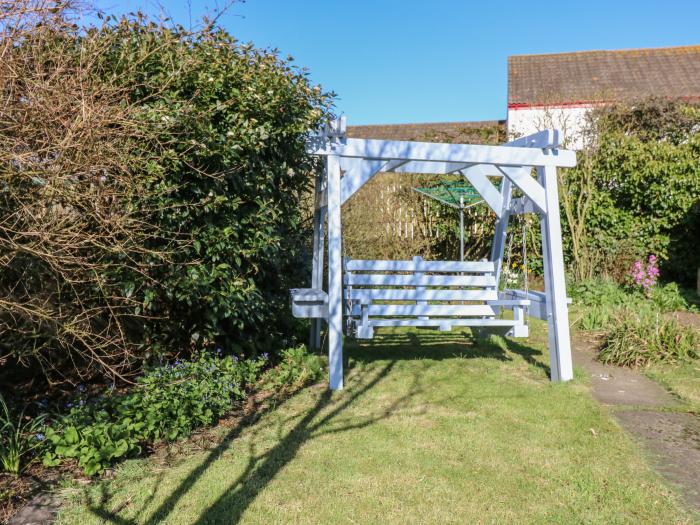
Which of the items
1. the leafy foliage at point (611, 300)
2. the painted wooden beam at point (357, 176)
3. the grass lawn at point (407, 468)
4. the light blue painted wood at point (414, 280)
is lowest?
the grass lawn at point (407, 468)

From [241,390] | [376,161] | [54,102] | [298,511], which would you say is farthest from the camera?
[376,161]

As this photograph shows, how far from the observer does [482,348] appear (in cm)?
715

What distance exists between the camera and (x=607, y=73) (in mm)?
17812

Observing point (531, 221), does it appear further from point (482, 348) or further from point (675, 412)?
point (675, 412)

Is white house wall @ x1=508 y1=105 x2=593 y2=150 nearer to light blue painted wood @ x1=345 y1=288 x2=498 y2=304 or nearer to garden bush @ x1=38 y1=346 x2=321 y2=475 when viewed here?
light blue painted wood @ x1=345 y1=288 x2=498 y2=304

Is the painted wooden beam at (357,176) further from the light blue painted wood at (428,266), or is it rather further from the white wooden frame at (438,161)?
the light blue painted wood at (428,266)

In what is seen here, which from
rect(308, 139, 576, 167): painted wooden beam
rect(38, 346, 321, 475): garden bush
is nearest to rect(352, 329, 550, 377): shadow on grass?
rect(38, 346, 321, 475): garden bush

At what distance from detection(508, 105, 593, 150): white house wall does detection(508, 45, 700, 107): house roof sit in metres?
0.34

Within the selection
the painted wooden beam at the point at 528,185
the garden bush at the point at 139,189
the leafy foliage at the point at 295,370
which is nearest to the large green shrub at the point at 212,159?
the garden bush at the point at 139,189

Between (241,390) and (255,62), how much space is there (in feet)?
9.61

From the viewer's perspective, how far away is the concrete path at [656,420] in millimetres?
3639

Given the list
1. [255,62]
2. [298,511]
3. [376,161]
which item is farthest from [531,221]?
[298,511]

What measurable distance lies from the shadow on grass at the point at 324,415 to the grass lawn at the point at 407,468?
0.01m

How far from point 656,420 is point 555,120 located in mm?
10284
